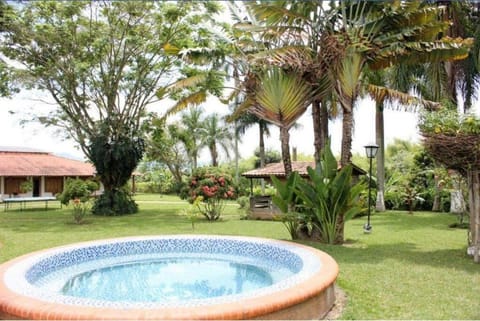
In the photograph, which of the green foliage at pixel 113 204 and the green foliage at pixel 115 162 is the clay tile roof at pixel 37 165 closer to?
the green foliage at pixel 115 162

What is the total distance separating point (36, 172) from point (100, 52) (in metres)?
17.7

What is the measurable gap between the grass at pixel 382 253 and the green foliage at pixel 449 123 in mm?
2857

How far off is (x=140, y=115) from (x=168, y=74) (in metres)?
3.00

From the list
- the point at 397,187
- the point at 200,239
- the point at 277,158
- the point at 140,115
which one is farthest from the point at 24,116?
the point at 277,158

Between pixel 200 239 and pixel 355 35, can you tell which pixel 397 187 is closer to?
pixel 355 35

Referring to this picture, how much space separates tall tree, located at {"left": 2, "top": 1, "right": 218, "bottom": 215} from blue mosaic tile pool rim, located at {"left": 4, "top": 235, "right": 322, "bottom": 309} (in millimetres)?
11214

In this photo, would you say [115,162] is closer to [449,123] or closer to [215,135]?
[449,123]

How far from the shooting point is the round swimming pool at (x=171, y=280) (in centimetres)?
467

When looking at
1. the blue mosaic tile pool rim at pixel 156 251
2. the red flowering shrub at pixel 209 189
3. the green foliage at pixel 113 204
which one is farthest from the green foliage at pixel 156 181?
the blue mosaic tile pool rim at pixel 156 251

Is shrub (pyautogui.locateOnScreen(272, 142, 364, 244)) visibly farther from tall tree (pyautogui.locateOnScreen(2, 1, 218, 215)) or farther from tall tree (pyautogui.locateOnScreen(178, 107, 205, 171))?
tall tree (pyautogui.locateOnScreen(178, 107, 205, 171))

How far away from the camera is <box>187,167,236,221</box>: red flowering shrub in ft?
59.7

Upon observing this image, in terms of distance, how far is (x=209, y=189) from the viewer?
18109 millimetres

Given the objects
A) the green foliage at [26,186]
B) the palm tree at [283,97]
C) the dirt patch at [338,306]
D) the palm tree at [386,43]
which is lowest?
the dirt patch at [338,306]

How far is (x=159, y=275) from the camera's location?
8.84 m
